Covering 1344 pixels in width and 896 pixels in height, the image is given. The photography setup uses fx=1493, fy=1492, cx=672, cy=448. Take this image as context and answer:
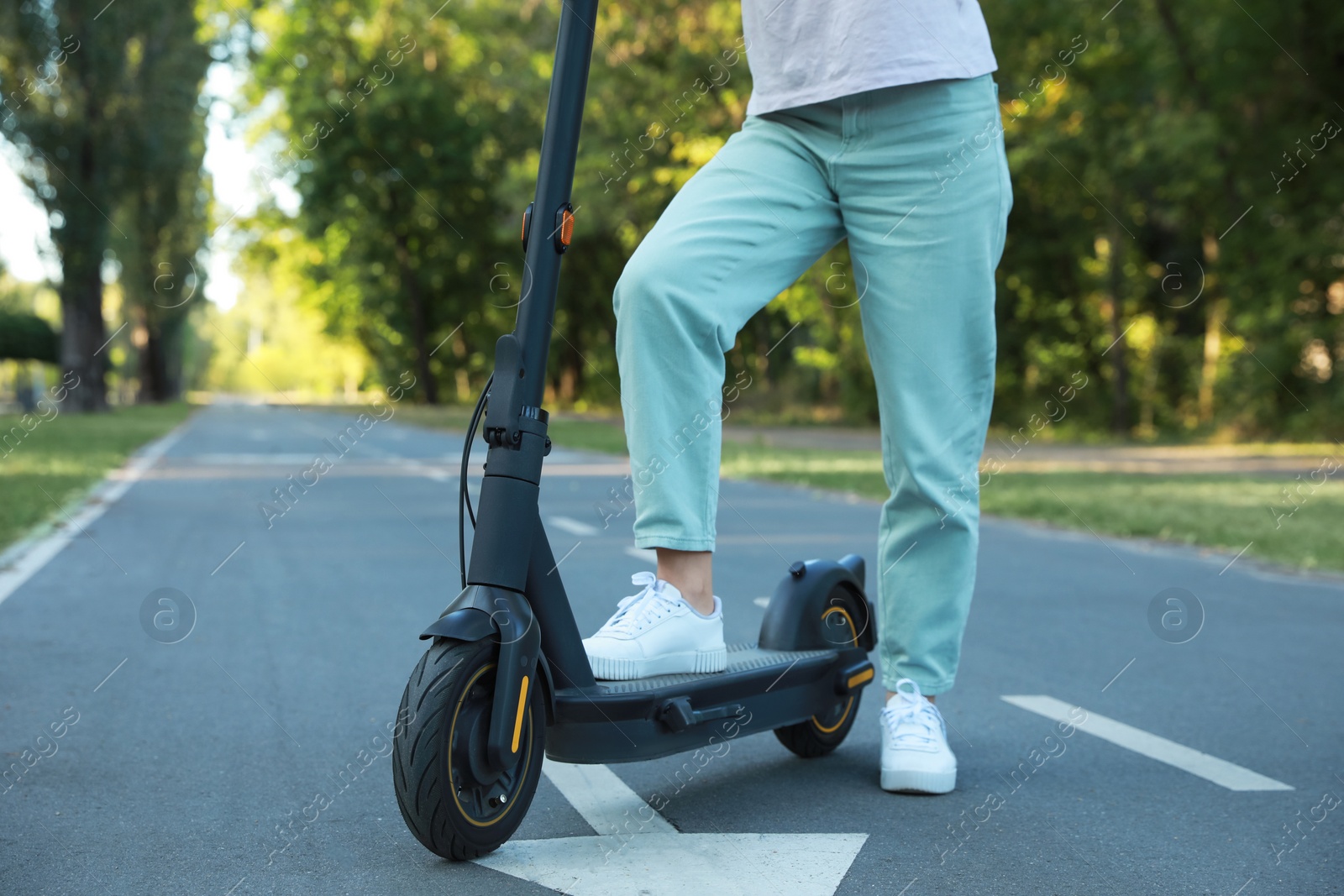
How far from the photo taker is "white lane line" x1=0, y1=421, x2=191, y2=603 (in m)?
6.78

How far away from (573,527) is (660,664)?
6281 millimetres

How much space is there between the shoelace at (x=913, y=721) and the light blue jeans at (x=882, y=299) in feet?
0.14

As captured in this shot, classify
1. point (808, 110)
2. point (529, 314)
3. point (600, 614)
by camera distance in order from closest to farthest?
point (529, 314)
point (808, 110)
point (600, 614)

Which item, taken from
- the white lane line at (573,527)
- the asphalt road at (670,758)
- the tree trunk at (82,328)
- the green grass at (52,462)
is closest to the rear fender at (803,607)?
the asphalt road at (670,758)

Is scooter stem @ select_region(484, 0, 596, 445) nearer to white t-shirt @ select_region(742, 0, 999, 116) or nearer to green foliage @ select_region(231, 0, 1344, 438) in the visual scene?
white t-shirt @ select_region(742, 0, 999, 116)

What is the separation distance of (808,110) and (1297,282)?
19.4m

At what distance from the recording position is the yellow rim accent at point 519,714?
2.43 metres

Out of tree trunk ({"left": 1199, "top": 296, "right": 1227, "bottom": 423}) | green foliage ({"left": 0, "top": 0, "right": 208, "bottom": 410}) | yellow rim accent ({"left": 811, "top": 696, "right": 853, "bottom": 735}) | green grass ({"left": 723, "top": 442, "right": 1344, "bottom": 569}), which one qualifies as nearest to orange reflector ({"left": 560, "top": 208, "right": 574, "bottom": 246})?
yellow rim accent ({"left": 811, "top": 696, "right": 853, "bottom": 735})

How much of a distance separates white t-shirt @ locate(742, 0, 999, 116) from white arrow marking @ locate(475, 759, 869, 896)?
1.43 metres

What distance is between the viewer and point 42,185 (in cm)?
3272

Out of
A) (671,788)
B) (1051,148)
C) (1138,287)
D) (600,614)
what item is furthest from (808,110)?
(1138,287)

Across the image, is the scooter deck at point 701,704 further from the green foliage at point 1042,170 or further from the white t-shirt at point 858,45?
the green foliage at point 1042,170

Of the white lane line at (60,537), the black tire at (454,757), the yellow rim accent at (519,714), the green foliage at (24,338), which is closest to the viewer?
the black tire at (454,757)

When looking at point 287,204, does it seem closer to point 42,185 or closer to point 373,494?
point 42,185
